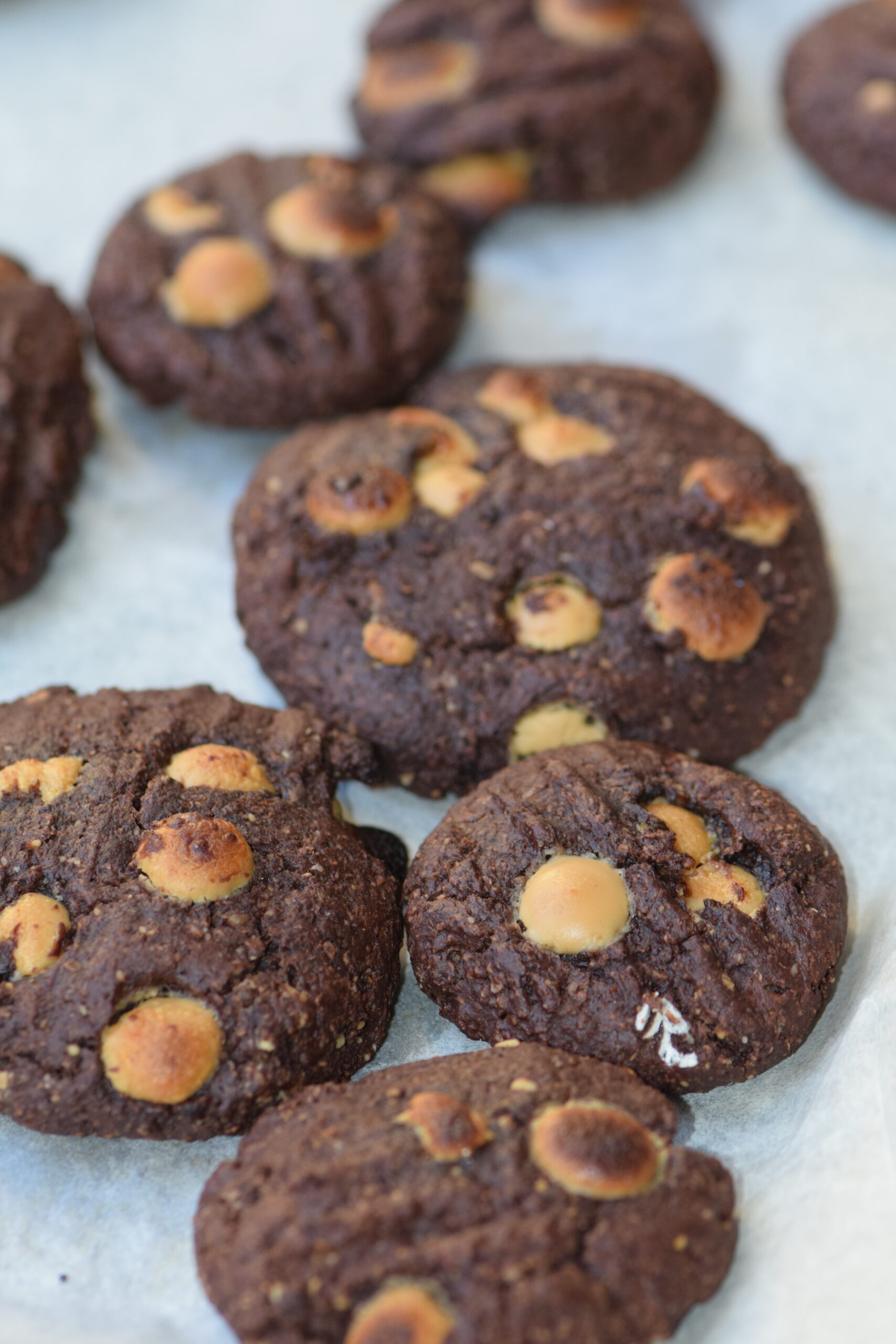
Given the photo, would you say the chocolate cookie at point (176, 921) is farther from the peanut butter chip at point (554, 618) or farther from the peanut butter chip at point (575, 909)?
the peanut butter chip at point (554, 618)

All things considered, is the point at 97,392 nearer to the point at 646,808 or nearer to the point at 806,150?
the point at 646,808

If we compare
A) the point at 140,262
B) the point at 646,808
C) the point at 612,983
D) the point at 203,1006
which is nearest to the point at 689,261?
the point at 140,262

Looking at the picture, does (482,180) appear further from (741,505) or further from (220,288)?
(741,505)

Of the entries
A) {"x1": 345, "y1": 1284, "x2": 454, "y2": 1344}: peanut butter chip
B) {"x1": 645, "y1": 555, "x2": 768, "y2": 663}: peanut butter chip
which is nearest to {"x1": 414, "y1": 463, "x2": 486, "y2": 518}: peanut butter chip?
{"x1": 645, "y1": 555, "x2": 768, "y2": 663}: peanut butter chip

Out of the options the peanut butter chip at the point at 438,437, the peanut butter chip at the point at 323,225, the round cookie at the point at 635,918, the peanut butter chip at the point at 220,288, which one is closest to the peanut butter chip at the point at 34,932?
the round cookie at the point at 635,918

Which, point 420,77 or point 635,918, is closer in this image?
point 635,918

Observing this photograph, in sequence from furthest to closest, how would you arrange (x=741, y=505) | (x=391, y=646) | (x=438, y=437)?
(x=438, y=437) < (x=741, y=505) < (x=391, y=646)

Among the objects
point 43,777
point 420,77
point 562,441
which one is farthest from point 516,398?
point 43,777
